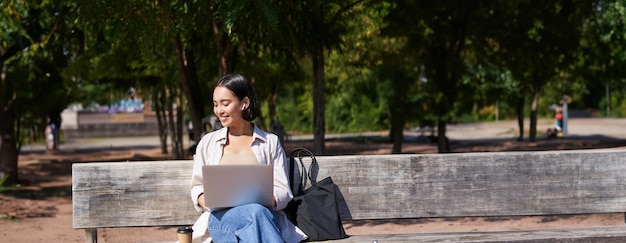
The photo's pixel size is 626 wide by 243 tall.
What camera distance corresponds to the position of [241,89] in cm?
468

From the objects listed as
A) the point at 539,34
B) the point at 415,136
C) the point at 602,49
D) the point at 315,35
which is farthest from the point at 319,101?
the point at 415,136

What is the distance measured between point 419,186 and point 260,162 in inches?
45.1

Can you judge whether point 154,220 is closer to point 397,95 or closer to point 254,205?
point 254,205

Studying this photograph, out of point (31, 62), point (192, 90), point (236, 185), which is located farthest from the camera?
point (31, 62)

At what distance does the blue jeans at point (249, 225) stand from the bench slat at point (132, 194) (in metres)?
0.71

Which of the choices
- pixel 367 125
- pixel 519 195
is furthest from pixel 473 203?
pixel 367 125

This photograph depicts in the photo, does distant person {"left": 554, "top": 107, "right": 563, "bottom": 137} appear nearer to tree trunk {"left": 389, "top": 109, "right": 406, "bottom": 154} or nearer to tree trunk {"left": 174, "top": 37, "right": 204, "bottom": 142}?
tree trunk {"left": 389, "top": 109, "right": 406, "bottom": 154}

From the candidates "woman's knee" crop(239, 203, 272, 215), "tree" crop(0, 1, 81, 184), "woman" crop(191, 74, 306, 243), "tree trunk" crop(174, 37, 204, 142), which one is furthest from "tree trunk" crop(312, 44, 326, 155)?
"woman's knee" crop(239, 203, 272, 215)

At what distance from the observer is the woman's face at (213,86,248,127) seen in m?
4.67

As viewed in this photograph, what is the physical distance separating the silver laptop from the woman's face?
0.46 metres

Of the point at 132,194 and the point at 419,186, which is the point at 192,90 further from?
the point at 419,186

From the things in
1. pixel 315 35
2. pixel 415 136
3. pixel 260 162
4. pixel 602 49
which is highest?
pixel 602 49

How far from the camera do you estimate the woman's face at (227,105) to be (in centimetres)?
467

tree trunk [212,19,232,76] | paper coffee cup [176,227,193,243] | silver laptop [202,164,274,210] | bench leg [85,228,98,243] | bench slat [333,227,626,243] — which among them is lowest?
bench slat [333,227,626,243]
